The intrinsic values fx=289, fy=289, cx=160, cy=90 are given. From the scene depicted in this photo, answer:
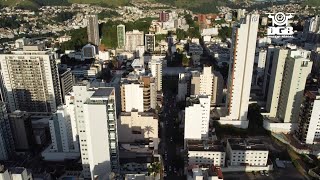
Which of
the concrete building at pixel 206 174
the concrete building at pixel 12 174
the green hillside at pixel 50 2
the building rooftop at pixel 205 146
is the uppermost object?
the green hillside at pixel 50 2

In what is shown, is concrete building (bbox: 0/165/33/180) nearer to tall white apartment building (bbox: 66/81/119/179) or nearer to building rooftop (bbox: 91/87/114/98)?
tall white apartment building (bbox: 66/81/119/179)

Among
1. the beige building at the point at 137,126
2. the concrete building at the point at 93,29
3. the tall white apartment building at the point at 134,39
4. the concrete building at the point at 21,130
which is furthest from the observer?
Result: the concrete building at the point at 93,29

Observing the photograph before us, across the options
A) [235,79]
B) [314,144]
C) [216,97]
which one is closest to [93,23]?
[216,97]

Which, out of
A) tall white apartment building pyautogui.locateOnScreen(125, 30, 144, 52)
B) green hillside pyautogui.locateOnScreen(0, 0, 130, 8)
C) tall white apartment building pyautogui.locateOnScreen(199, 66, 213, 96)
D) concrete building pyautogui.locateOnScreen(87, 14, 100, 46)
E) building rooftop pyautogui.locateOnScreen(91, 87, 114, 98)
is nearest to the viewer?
building rooftop pyautogui.locateOnScreen(91, 87, 114, 98)

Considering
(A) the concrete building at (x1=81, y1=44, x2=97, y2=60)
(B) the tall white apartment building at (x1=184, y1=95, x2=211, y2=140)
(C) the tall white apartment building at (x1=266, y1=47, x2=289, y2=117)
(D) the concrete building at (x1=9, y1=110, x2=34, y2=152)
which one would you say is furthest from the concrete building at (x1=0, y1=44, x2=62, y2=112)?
(C) the tall white apartment building at (x1=266, y1=47, x2=289, y2=117)

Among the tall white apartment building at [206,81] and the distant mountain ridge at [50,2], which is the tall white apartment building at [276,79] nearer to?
the tall white apartment building at [206,81]

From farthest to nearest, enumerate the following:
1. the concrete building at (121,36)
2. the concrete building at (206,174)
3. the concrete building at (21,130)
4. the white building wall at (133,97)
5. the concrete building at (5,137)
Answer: the concrete building at (121,36), the white building wall at (133,97), the concrete building at (21,130), the concrete building at (5,137), the concrete building at (206,174)

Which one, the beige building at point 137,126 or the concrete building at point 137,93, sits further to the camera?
the concrete building at point 137,93

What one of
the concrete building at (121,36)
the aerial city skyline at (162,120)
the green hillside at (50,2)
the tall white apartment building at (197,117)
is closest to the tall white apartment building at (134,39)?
the concrete building at (121,36)

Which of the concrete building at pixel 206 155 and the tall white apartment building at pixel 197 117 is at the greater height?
the tall white apartment building at pixel 197 117

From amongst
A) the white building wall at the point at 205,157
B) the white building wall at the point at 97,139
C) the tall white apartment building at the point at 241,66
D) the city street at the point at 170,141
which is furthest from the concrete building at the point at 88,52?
the white building wall at the point at 205,157
